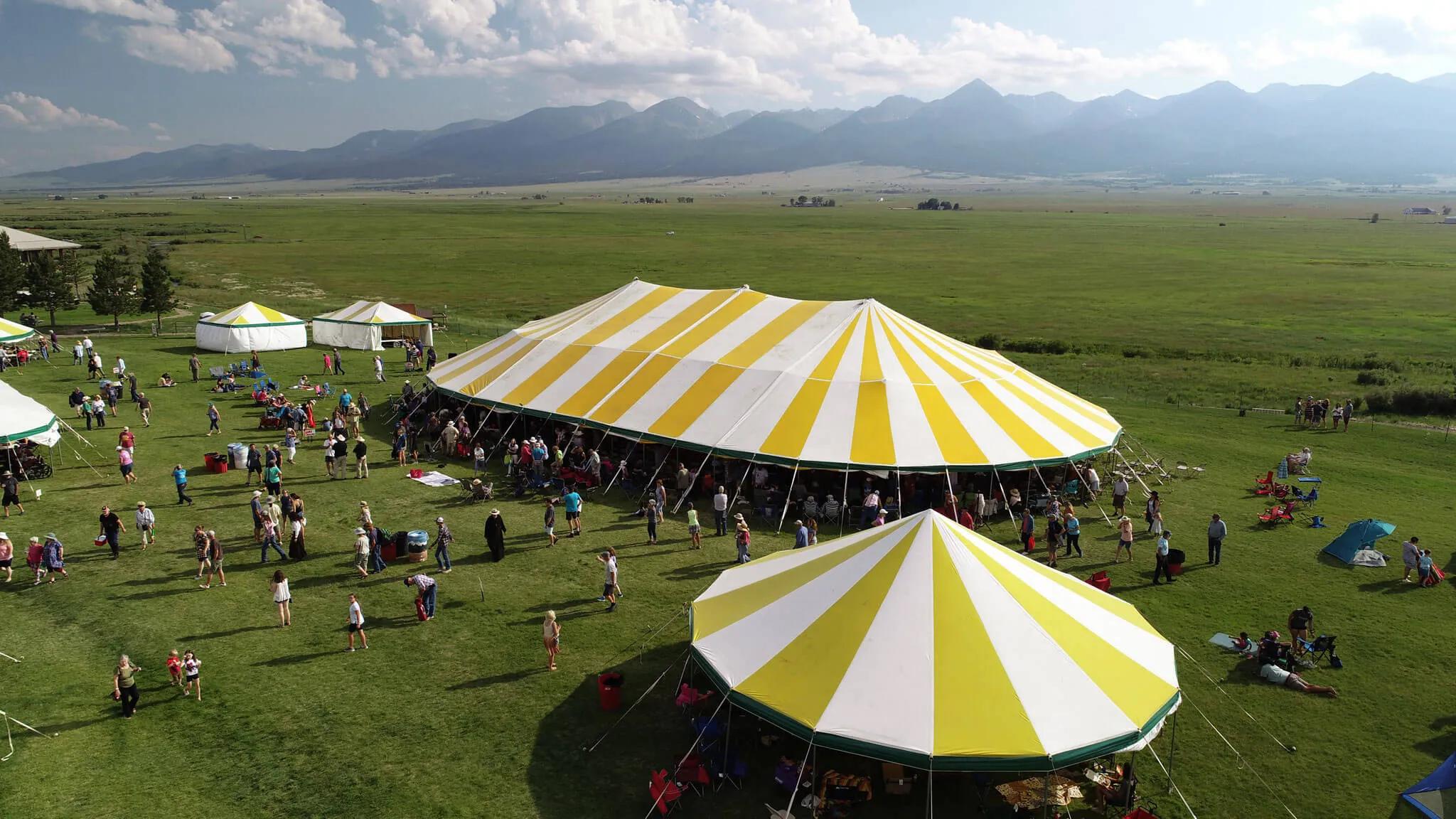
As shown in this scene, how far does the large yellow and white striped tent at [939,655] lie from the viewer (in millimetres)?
9414

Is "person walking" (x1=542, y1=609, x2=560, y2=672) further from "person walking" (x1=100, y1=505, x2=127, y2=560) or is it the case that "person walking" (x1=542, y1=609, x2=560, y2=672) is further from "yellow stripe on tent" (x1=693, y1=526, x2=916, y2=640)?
"person walking" (x1=100, y1=505, x2=127, y2=560)

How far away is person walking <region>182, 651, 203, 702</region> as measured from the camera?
12039 millimetres

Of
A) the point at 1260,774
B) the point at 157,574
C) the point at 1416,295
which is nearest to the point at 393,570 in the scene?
the point at 157,574

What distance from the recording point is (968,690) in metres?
9.75

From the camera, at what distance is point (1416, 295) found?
62.5 metres

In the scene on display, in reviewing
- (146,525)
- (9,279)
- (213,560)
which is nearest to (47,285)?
(9,279)

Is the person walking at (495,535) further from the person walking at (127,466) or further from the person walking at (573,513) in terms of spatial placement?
the person walking at (127,466)

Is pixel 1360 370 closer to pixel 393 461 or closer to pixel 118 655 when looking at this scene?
pixel 393 461

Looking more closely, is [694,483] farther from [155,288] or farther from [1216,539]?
[155,288]

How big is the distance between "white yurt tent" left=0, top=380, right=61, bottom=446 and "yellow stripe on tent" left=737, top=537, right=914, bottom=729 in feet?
63.1

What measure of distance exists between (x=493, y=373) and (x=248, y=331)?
18.8 m

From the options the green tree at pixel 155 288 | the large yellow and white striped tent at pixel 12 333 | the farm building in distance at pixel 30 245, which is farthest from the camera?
the farm building in distance at pixel 30 245

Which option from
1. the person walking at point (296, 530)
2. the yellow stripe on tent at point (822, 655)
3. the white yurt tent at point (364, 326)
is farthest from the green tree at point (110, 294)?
the yellow stripe on tent at point (822, 655)

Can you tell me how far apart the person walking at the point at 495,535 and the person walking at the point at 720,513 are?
4395mm
